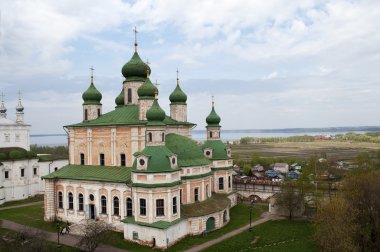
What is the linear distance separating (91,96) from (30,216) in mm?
13078

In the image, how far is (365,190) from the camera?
71.6ft

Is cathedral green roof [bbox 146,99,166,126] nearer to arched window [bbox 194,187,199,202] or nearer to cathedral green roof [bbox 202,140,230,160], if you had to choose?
arched window [bbox 194,187,199,202]

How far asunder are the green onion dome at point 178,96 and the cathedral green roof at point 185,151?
640 cm

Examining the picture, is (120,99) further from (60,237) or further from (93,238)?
(93,238)

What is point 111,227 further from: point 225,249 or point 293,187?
point 293,187

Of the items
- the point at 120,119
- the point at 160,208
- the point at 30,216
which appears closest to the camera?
the point at 160,208

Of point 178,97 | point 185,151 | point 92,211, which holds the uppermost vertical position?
point 178,97

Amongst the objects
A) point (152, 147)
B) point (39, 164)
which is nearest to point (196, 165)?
point (152, 147)

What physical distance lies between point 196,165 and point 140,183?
594cm

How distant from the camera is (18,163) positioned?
4294 cm

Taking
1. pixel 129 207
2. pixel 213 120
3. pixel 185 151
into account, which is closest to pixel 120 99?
pixel 213 120

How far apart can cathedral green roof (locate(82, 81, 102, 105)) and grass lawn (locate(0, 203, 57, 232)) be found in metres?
11.8

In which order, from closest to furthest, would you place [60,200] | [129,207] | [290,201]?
[129,207] < [290,201] < [60,200]

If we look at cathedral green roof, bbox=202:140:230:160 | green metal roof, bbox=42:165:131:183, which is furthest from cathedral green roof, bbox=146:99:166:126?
cathedral green roof, bbox=202:140:230:160
